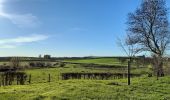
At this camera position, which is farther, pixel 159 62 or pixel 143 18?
pixel 143 18

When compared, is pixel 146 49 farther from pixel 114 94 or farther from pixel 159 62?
pixel 114 94

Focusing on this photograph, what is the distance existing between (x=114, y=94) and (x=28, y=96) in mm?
5474

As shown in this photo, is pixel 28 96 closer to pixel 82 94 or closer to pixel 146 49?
pixel 82 94

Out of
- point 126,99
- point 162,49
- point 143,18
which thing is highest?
point 143,18

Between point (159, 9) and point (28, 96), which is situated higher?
point (159, 9)

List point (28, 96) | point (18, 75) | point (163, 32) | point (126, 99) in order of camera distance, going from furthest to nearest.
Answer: point (163, 32) < point (18, 75) < point (28, 96) < point (126, 99)

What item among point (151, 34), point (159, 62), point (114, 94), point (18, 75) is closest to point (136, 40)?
point (151, 34)

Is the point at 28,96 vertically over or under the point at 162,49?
under

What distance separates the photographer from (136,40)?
56969 mm

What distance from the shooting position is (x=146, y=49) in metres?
58.5

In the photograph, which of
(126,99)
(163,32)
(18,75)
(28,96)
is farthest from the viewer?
(163,32)

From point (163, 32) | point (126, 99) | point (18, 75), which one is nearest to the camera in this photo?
point (126, 99)

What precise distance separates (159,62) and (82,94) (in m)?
27.0

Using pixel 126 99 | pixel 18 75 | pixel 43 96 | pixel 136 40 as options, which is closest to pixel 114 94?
pixel 126 99
